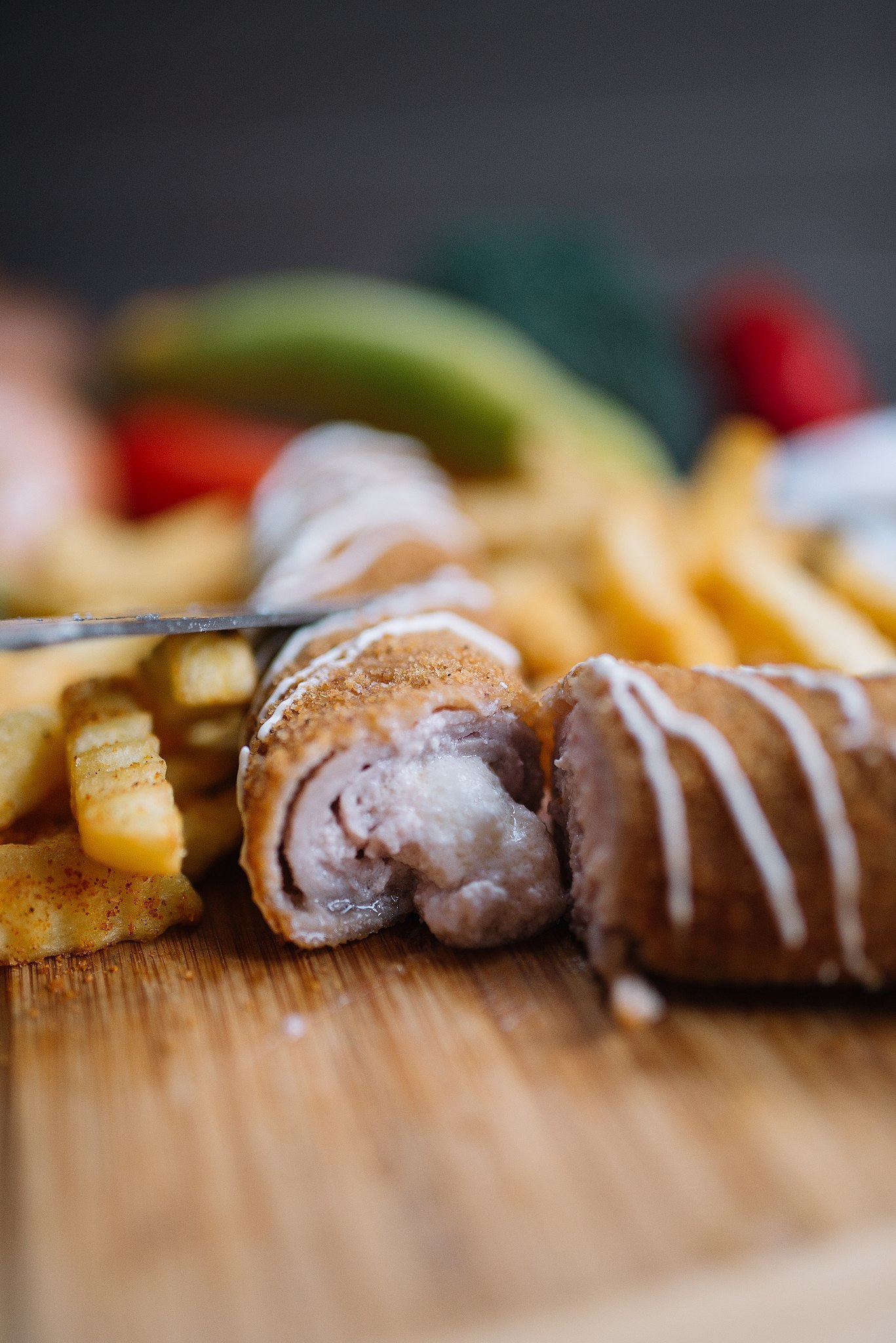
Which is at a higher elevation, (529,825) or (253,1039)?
(529,825)

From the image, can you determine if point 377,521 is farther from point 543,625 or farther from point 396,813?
A: point 396,813

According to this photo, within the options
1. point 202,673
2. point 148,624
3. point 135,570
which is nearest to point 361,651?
point 202,673

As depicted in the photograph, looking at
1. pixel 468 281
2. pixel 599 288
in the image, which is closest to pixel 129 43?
pixel 468 281

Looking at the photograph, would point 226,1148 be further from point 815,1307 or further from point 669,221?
point 669,221

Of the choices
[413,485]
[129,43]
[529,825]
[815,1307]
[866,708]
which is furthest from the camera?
[129,43]

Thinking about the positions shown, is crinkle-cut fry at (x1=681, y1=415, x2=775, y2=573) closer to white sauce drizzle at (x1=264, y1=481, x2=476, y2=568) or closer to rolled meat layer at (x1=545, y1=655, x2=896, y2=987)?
white sauce drizzle at (x1=264, y1=481, x2=476, y2=568)

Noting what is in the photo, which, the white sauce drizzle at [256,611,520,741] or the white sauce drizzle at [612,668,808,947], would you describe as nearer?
the white sauce drizzle at [612,668,808,947]

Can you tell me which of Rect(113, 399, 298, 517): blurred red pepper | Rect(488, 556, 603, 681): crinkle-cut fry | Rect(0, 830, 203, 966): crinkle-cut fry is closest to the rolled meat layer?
Rect(488, 556, 603, 681): crinkle-cut fry
